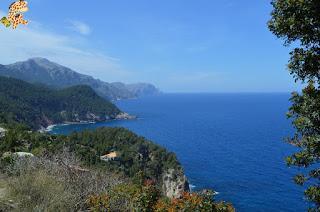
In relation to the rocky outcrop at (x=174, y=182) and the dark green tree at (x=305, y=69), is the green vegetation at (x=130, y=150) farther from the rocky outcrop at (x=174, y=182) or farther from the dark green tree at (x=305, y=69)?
the dark green tree at (x=305, y=69)

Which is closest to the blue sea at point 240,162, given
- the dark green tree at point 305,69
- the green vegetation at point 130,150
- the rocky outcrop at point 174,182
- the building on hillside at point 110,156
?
the rocky outcrop at point 174,182

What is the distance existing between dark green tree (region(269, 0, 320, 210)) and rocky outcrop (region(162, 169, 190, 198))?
6933 cm

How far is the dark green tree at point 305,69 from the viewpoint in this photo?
1060 centimetres

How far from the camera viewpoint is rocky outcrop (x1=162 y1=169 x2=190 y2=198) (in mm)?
79938

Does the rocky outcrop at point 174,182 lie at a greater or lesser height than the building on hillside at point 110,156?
lesser

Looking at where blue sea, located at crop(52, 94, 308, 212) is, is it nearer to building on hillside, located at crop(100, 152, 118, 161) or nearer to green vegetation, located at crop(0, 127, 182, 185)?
green vegetation, located at crop(0, 127, 182, 185)

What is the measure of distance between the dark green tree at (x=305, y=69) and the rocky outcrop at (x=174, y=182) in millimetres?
69334

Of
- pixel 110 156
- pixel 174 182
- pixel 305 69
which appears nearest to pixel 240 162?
pixel 174 182

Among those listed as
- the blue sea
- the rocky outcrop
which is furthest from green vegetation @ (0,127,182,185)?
the blue sea

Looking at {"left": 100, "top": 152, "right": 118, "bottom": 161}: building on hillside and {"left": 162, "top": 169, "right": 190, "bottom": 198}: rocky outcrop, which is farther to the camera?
{"left": 100, "top": 152, "right": 118, "bottom": 161}: building on hillside

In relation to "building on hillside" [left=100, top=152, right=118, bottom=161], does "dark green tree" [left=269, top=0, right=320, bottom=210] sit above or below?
above

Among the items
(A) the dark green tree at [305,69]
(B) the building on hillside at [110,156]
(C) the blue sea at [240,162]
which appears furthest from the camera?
(B) the building on hillside at [110,156]

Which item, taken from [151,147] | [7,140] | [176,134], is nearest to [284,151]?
[151,147]

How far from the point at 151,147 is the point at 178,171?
13066 mm
